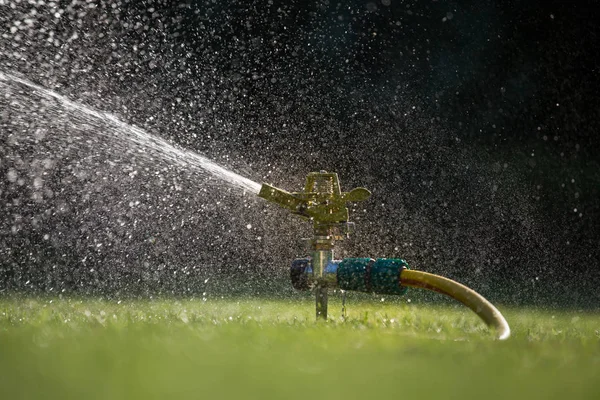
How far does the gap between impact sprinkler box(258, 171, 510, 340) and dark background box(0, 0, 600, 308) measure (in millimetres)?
1188

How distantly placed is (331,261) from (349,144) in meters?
1.39

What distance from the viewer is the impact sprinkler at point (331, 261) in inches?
52.9

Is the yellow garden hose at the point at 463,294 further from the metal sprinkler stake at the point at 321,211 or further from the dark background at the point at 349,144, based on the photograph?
the dark background at the point at 349,144

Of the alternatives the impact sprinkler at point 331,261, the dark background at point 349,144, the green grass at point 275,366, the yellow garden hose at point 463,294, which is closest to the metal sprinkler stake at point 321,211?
the impact sprinkler at point 331,261

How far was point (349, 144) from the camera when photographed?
2799 mm

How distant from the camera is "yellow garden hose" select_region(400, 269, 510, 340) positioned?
3.82ft

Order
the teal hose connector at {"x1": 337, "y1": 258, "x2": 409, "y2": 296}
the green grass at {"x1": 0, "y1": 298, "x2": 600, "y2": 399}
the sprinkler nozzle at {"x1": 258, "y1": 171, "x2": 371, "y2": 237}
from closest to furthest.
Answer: the green grass at {"x1": 0, "y1": 298, "x2": 600, "y2": 399} → the teal hose connector at {"x1": 337, "y1": 258, "x2": 409, "y2": 296} → the sprinkler nozzle at {"x1": 258, "y1": 171, "x2": 371, "y2": 237}

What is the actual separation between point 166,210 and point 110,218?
273 millimetres

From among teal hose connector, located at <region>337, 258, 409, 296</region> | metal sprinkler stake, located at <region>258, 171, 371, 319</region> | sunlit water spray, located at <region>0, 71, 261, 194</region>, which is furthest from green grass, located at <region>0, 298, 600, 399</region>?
sunlit water spray, located at <region>0, 71, 261, 194</region>

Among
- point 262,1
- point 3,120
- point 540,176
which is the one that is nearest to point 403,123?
point 540,176

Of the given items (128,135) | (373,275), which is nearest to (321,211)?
(373,275)

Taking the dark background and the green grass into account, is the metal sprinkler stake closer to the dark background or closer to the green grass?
the green grass

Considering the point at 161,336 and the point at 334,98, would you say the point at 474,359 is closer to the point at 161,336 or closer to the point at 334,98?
the point at 161,336

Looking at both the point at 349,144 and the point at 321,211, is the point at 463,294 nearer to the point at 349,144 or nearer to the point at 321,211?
the point at 321,211
